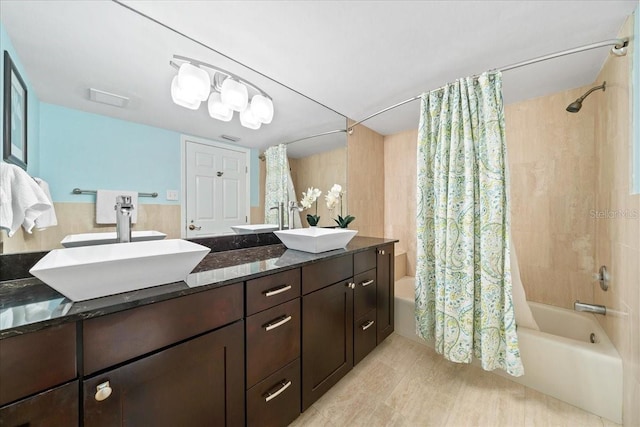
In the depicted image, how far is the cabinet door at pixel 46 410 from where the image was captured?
0.55 m

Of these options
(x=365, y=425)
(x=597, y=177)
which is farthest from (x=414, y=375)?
(x=597, y=177)

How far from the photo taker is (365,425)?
4.20 ft

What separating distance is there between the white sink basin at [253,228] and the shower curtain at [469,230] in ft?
3.84

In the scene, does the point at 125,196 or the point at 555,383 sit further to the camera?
the point at 555,383

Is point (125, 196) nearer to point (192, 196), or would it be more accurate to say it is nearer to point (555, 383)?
point (192, 196)

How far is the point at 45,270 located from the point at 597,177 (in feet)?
10.0

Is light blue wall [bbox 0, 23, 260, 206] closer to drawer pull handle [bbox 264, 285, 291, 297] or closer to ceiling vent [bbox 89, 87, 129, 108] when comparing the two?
ceiling vent [bbox 89, 87, 129, 108]

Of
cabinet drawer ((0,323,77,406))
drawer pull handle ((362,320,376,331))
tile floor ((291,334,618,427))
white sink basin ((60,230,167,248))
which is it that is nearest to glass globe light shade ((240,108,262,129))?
→ white sink basin ((60,230,167,248))

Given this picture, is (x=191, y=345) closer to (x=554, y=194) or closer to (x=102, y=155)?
(x=102, y=155)

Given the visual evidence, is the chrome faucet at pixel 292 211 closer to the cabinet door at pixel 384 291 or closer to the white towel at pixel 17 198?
the cabinet door at pixel 384 291

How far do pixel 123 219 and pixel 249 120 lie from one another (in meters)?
0.96

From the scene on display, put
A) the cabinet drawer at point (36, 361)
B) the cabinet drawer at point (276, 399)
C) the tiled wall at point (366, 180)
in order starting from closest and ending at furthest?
1. the cabinet drawer at point (36, 361)
2. the cabinet drawer at point (276, 399)
3. the tiled wall at point (366, 180)

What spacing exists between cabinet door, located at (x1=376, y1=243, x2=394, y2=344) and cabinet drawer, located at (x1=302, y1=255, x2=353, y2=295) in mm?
426

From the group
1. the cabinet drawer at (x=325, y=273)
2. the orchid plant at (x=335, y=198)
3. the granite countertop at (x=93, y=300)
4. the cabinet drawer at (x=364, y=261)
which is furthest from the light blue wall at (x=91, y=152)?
the orchid plant at (x=335, y=198)
